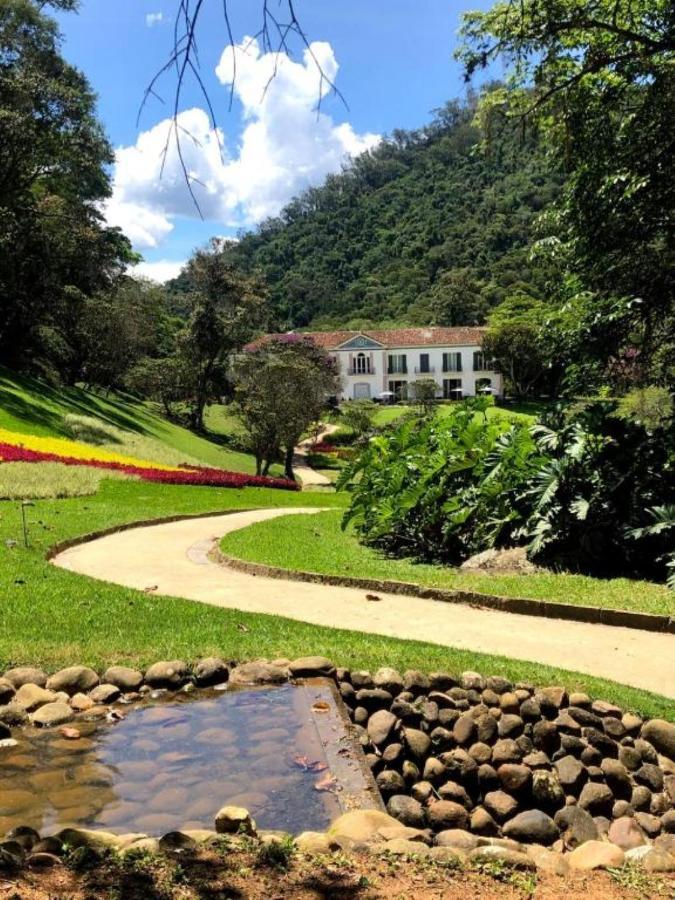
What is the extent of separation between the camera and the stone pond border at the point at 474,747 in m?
4.69

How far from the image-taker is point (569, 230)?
12.6m

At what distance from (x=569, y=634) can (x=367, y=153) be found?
162 metres

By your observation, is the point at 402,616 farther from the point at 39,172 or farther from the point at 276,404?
the point at 39,172

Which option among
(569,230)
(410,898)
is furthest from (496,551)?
(410,898)

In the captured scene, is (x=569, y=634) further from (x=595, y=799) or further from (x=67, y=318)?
(x=67, y=318)

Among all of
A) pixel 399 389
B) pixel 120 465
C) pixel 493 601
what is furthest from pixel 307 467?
pixel 399 389

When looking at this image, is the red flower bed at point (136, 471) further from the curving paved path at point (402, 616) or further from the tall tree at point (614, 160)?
the tall tree at point (614, 160)

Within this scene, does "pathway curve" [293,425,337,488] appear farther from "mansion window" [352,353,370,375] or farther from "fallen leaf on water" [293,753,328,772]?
"fallen leaf on water" [293,753,328,772]

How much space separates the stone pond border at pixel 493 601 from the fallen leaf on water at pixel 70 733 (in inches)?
197

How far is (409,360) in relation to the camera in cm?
8112

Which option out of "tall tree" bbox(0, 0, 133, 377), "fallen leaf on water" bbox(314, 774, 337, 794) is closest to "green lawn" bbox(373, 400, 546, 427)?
"tall tree" bbox(0, 0, 133, 377)

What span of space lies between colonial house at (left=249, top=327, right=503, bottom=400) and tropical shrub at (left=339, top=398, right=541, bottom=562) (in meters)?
64.3

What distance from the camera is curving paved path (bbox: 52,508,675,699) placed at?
6918mm

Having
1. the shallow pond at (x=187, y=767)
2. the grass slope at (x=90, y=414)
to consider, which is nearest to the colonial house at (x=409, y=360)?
the grass slope at (x=90, y=414)
